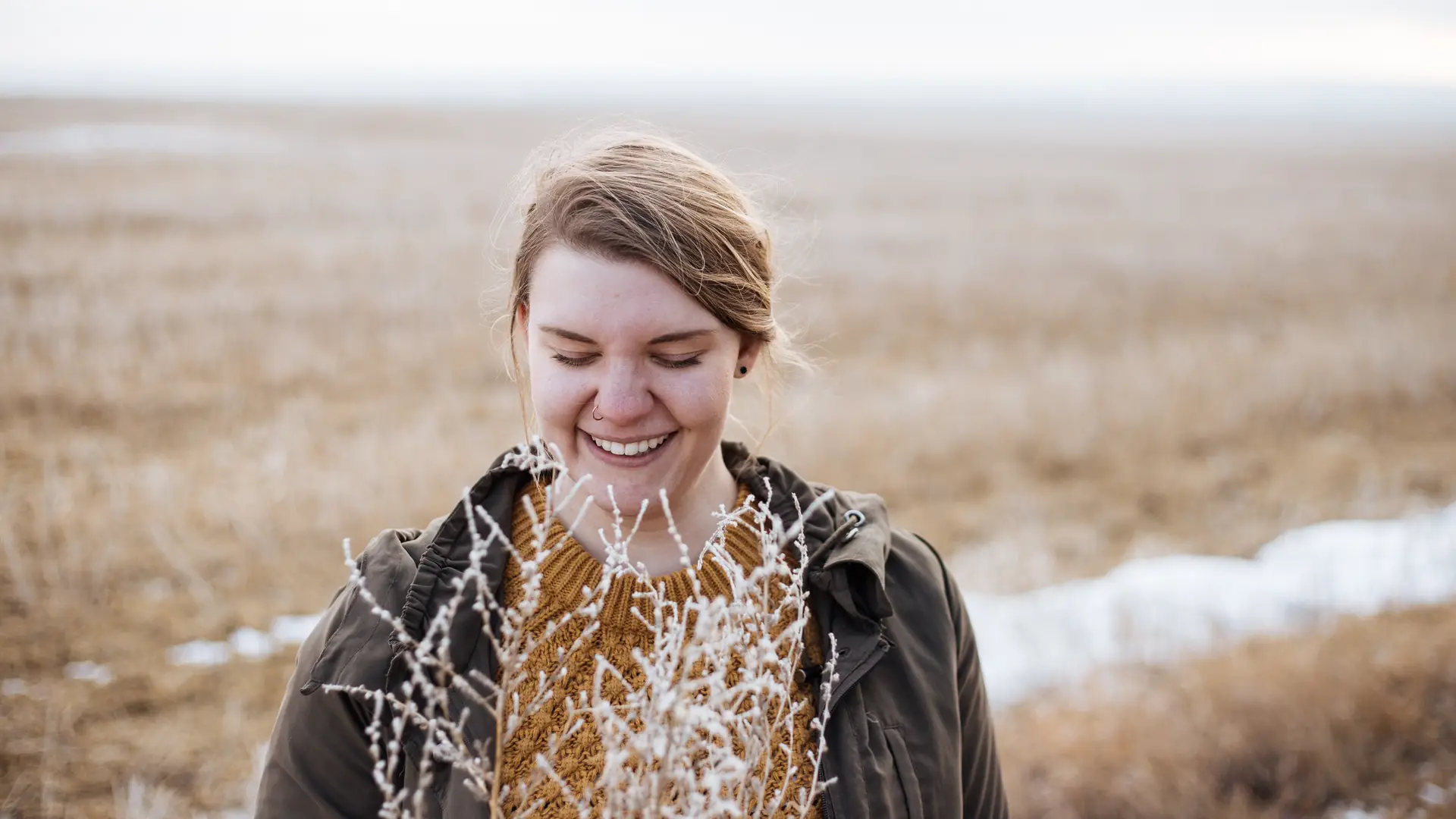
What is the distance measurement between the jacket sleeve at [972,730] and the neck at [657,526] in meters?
0.50

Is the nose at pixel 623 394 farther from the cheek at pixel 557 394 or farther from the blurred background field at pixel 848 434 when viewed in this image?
the blurred background field at pixel 848 434

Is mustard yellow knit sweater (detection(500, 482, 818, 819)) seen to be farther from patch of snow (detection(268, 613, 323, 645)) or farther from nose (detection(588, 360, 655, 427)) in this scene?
patch of snow (detection(268, 613, 323, 645))

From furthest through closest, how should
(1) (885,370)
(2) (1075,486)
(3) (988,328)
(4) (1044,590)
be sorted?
1. (3) (988,328)
2. (1) (885,370)
3. (2) (1075,486)
4. (4) (1044,590)

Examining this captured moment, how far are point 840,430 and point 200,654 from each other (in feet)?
15.9

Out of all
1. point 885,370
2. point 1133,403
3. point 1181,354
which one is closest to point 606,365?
point 1133,403

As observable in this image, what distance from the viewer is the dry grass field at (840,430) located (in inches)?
143

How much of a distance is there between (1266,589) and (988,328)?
7.91 metres

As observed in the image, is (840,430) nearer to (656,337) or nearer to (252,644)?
(252,644)

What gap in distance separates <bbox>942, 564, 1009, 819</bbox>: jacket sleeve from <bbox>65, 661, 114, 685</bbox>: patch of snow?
163 inches

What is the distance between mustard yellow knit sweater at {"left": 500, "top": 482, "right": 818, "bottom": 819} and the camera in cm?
165

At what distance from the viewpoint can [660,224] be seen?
1.75 m

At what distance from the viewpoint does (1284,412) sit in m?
8.90

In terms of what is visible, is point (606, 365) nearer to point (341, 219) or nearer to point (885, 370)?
point (885, 370)

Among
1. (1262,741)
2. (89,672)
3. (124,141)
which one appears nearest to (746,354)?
(1262,741)
